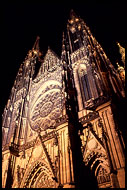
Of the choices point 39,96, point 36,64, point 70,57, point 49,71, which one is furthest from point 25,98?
point 36,64

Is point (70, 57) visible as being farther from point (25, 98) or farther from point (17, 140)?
point (17, 140)

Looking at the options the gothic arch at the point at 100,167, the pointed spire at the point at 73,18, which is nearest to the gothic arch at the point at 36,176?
the gothic arch at the point at 100,167

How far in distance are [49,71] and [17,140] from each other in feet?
25.3

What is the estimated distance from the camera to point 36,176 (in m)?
10.8

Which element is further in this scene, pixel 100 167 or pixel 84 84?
pixel 84 84

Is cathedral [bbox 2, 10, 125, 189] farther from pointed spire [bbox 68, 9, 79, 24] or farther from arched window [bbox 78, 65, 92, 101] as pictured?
pointed spire [bbox 68, 9, 79, 24]

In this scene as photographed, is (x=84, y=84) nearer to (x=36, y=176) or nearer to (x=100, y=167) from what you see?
(x=100, y=167)

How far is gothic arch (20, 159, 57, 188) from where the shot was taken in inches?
407

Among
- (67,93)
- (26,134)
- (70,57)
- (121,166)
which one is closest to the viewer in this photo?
(121,166)

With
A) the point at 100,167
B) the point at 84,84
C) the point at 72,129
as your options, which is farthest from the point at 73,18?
the point at 100,167

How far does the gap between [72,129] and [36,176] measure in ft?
13.6

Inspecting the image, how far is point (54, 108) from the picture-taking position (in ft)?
45.2

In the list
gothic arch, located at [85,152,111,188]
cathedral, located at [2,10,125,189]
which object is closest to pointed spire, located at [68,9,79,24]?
cathedral, located at [2,10,125,189]

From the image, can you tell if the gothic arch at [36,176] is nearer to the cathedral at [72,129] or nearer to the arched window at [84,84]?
the cathedral at [72,129]
